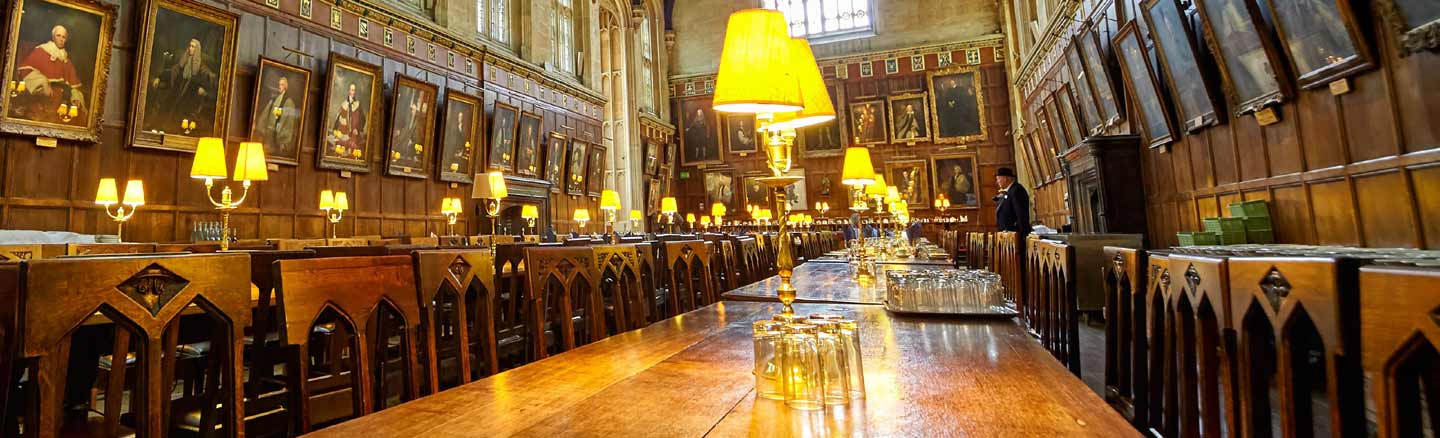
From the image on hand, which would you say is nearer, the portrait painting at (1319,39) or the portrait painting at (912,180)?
the portrait painting at (1319,39)

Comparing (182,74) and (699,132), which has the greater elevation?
(699,132)

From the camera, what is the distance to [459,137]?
905 centimetres

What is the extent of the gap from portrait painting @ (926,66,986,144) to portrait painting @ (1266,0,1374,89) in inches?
445

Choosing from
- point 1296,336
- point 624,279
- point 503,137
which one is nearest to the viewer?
point 1296,336

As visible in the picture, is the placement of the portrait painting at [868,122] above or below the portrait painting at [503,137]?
above

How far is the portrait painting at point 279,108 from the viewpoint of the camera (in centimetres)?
652

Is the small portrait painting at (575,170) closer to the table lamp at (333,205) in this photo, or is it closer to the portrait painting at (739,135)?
the table lamp at (333,205)

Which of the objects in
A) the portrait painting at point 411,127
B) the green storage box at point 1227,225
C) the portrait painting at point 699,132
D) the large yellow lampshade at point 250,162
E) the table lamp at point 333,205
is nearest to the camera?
the large yellow lampshade at point 250,162

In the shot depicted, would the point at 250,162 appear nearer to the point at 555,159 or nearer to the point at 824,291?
the point at 824,291

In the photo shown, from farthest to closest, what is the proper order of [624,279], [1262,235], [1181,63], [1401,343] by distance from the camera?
[1181,63] → [1262,235] → [624,279] → [1401,343]

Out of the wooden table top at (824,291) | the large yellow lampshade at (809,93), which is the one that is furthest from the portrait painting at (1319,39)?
the large yellow lampshade at (809,93)

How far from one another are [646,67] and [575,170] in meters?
5.39

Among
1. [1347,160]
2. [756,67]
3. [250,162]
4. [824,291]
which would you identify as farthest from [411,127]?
[1347,160]

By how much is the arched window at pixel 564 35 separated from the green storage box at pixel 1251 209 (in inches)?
450
